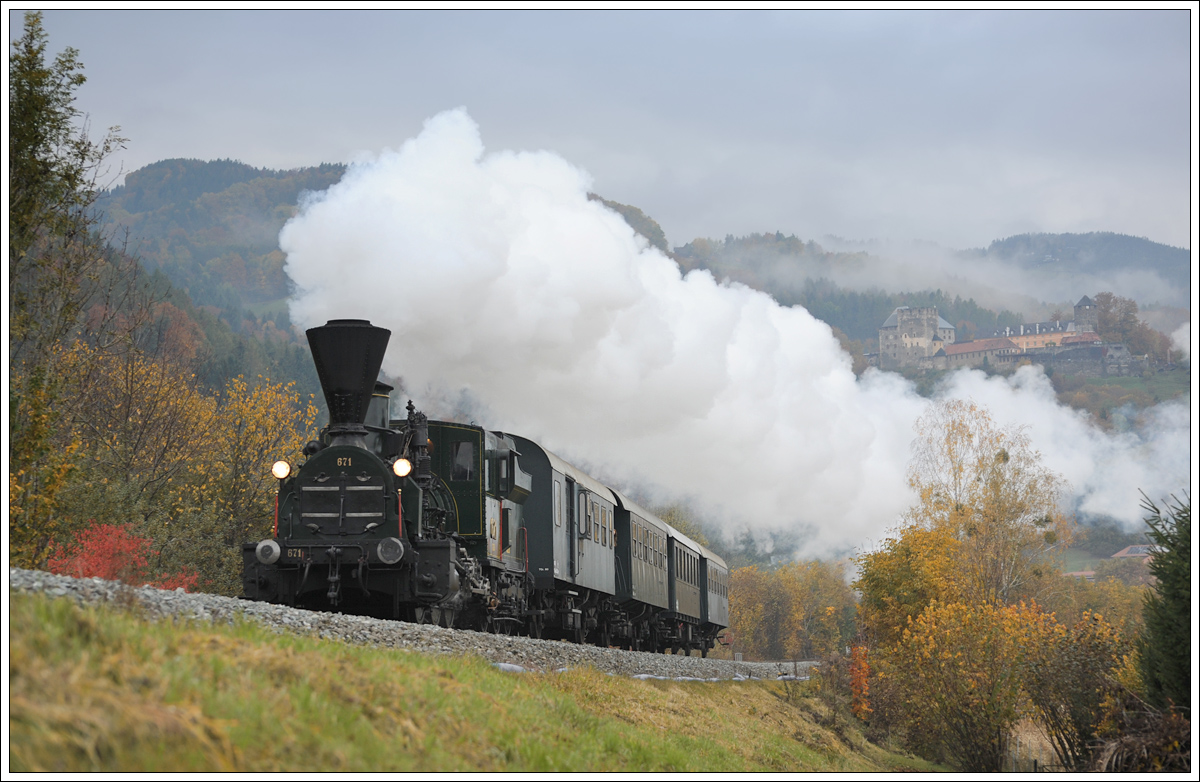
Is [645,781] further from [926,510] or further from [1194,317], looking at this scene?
[926,510]

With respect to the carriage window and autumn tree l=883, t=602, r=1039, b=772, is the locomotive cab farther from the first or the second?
autumn tree l=883, t=602, r=1039, b=772

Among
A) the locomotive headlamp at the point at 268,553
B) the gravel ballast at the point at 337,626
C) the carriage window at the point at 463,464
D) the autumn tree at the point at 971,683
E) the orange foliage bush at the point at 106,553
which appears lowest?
the autumn tree at the point at 971,683

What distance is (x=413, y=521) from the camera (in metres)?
15.0

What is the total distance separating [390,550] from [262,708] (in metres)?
8.59

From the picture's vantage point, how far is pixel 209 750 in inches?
202

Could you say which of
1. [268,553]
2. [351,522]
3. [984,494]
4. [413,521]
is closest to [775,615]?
[984,494]

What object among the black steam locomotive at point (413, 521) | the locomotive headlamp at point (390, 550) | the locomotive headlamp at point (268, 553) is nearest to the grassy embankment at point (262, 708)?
the locomotive headlamp at point (390, 550)

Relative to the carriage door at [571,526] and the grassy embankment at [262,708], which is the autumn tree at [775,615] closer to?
the carriage door at [571,526]

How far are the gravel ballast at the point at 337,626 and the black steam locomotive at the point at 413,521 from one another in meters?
1.06

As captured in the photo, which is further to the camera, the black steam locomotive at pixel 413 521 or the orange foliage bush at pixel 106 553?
the orange foliage bush at pixel 106 553

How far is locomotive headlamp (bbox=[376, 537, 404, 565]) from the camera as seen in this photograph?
1418 centimetres

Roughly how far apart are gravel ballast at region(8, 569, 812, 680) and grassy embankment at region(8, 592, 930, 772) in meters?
1.03

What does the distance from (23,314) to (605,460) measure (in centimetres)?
8288

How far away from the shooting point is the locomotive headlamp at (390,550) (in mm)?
14180
